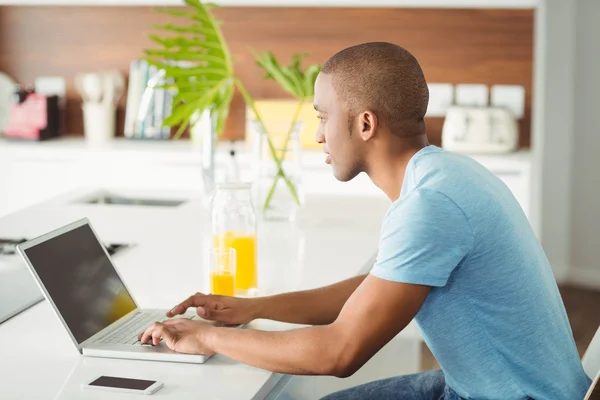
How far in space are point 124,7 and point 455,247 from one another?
3756 mm

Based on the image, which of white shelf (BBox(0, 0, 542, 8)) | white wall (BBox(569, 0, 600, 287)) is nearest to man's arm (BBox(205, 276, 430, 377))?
white shelf (BBox(0, 0, 542, 8))

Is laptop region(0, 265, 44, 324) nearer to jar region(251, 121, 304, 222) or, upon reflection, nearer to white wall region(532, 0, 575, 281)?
jar region(251, 121, 304, 222)

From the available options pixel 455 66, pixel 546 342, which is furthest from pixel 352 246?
pixel 455 66

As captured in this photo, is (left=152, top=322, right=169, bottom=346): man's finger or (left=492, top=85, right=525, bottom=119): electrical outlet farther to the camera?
(left=492, top=85, right=525, bottom=119): electrical outlet

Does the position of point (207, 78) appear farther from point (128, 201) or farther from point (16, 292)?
point (16, 292)

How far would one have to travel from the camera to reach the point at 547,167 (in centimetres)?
493

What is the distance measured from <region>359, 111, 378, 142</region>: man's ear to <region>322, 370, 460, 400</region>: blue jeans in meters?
0.56

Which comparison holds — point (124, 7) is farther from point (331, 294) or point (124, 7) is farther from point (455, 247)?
point (455, 247)

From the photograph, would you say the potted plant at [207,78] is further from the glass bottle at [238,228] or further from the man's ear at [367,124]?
the man's ear at [367,124]

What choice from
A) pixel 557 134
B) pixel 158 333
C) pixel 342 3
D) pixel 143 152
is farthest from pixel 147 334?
pixel 557 134

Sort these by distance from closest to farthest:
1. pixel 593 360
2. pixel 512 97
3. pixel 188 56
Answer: pixel 593 360 → pixel 188 56 → pixel 512 97

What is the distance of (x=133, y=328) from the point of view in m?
1.76

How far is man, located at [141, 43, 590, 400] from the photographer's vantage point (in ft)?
4.92

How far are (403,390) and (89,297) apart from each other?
0.67m
